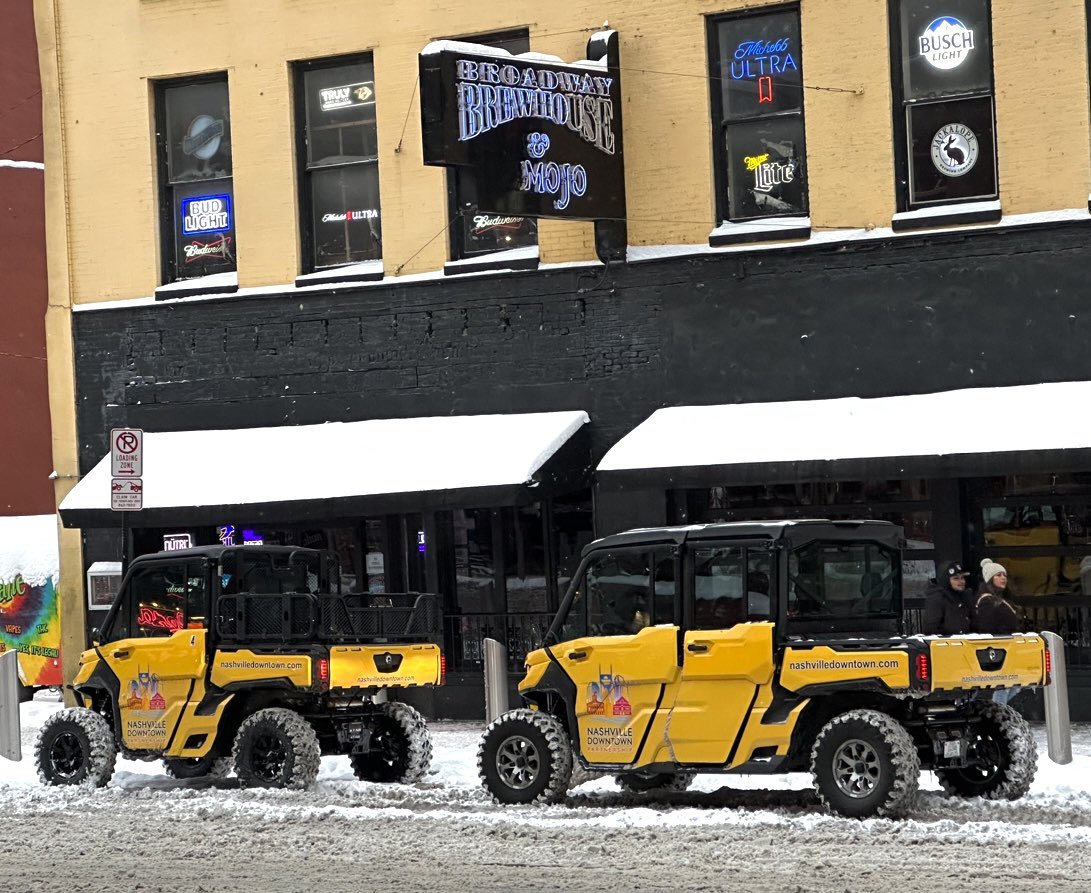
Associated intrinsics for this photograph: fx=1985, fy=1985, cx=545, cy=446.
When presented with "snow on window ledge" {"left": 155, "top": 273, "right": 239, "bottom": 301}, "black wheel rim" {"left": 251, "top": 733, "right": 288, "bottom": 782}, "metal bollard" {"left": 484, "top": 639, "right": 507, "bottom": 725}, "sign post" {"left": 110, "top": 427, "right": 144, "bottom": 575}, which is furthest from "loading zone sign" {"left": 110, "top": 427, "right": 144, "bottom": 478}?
"snow on window ledge" {"left": 155, "top": 273, "right": 239, "bottom": 301}

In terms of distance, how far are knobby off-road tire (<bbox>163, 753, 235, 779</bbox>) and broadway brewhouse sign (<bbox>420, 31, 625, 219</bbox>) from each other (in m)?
5.80

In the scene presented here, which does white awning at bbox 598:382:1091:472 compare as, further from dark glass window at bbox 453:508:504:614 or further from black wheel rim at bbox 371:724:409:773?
black wheel rim at bbox 371:724:409:773

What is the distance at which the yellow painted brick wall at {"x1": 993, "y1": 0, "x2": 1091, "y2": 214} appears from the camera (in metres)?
18.2

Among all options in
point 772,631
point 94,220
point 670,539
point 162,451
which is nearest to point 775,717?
point 772,631

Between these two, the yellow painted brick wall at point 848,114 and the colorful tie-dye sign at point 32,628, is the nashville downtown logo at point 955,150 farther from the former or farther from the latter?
the colorful tie-dye sign at point 32,628

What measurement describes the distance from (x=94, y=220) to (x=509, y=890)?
1434 cm

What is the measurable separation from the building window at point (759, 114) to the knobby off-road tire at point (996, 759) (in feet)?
26.0

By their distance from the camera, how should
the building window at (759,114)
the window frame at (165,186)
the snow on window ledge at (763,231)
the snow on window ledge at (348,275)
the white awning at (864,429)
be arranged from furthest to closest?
1. the window frame at (165,186)
2. the snow on window ledge at (348,275)
3. the building window at (759,114)
4. the snow on window ledge at (763,231)
5. the white awning at (864,429)

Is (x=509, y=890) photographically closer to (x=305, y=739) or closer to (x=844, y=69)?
(x=305, y=739)

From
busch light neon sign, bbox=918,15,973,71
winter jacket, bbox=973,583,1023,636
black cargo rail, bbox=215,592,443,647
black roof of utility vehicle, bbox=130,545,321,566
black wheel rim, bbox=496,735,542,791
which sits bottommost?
black wheel rim, bbox=496,735,542,791

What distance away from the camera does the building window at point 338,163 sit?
70.6 feet

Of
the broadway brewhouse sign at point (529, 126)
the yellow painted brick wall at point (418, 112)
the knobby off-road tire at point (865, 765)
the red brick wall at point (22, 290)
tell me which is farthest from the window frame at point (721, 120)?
the red brick wall at point (22, 290)

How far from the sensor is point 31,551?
24.1m

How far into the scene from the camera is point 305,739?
14.5m
